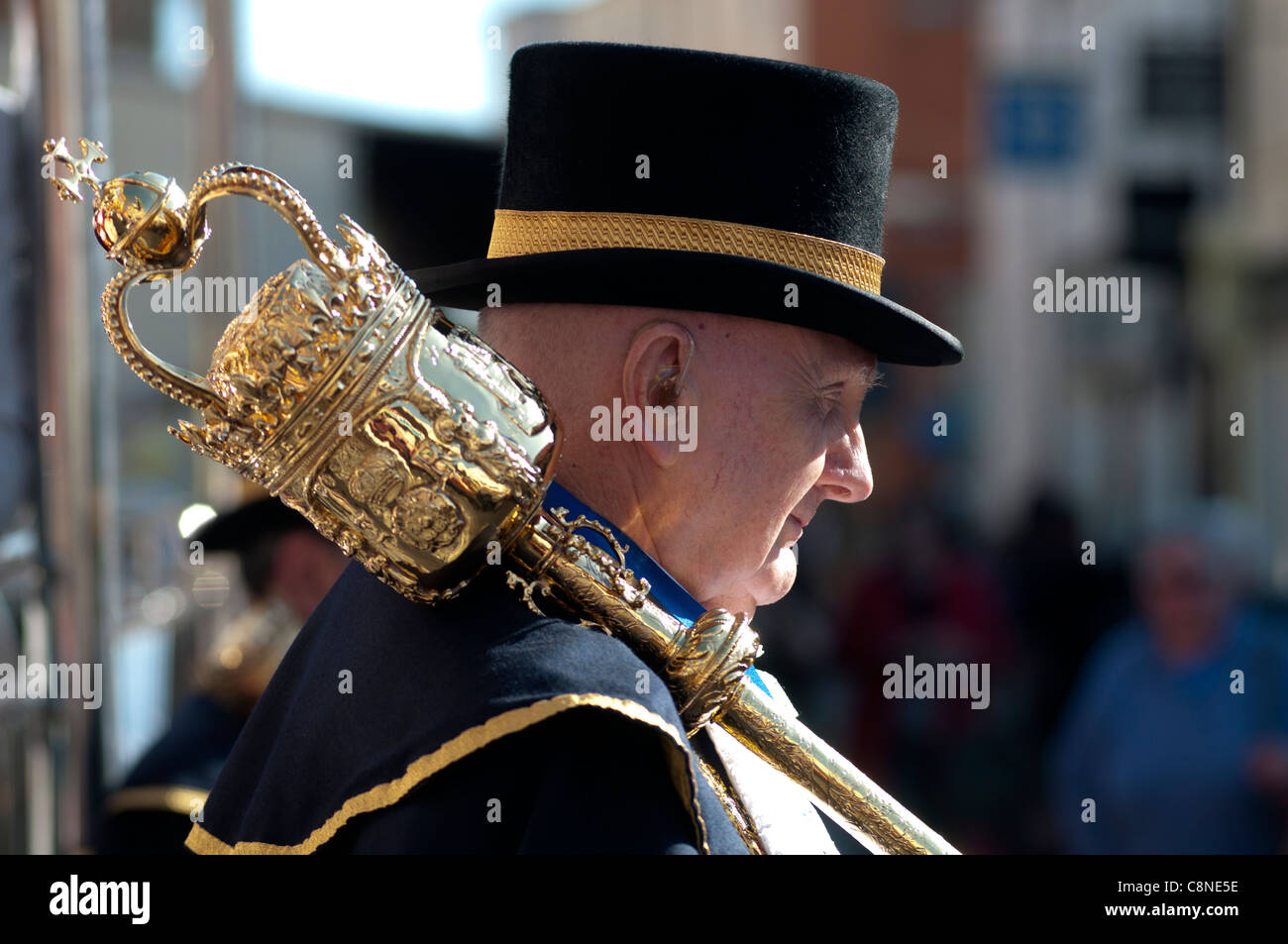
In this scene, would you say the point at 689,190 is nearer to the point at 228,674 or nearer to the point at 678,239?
the point at 678,239

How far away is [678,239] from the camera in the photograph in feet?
6.59

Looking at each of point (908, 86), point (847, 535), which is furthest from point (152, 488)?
point (908, 86)

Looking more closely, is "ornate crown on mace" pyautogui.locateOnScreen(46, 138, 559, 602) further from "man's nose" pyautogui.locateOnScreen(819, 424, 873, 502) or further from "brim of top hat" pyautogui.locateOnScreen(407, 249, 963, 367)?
"man's nose" pyautogui.locateOnScreen(819, 424, 873, 502)

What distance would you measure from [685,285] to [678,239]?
69 mm

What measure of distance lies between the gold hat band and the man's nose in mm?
218

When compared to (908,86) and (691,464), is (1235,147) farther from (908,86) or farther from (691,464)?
(691,464)

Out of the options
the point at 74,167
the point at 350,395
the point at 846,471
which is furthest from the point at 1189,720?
the point at 74,167

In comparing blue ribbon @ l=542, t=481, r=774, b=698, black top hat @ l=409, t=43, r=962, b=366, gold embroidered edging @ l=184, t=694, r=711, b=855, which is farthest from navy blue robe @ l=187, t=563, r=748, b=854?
black top hat @ l=409, t=43, r=962, b=366

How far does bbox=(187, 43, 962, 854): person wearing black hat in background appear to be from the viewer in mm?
1871

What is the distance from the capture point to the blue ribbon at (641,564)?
1958mm

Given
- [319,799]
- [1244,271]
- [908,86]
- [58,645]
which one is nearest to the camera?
[319,799]

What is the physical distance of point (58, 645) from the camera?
157 inches
